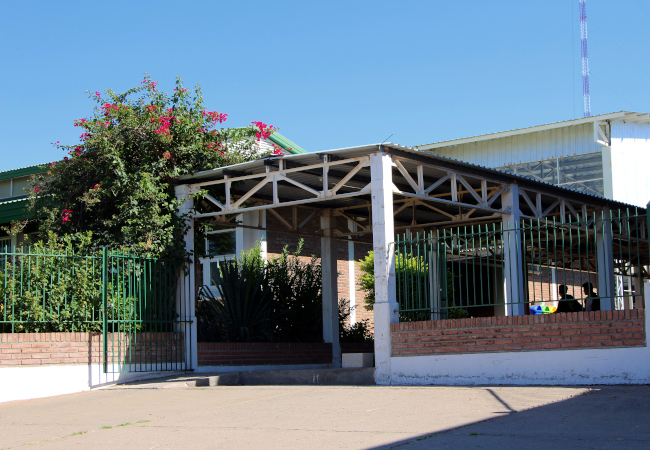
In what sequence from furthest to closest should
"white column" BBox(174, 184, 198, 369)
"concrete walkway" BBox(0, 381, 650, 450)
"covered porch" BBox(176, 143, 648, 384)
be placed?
"white column" BBox(174, 184, 198, 369) < "covered porch" BBox(176, 143, 648, 384) < "concrete walkway" BBox(0, 381, 650, 450)

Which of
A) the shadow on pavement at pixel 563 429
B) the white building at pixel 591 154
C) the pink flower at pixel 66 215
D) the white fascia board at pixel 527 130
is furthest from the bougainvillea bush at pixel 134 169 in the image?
the white building at pixel 591 154

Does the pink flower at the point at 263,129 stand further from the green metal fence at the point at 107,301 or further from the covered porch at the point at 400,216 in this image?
the green metal fence at the point at 107,301

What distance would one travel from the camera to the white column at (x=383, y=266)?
422 inches

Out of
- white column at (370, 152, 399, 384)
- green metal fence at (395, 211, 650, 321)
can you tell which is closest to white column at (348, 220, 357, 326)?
green metal fence at (395, 211, 650, 321)

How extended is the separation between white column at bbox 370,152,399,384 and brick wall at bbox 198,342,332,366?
334 centimetres

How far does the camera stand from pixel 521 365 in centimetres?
968

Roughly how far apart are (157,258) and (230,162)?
2411 mm

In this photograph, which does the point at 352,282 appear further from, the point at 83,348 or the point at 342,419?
the point at 342,419

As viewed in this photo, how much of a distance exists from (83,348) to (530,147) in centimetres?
1945

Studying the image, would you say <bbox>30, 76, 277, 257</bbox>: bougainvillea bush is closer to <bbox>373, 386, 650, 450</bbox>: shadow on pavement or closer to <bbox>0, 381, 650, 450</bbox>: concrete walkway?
<bbox>0, 381, 650, 450</bbox>: concrete walkway

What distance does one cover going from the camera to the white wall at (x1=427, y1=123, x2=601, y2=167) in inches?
997

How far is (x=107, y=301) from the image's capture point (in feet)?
37.6

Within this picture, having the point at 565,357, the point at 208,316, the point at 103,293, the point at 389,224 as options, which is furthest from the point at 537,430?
the point at 208,316

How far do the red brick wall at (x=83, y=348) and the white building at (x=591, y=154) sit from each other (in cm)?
1709
